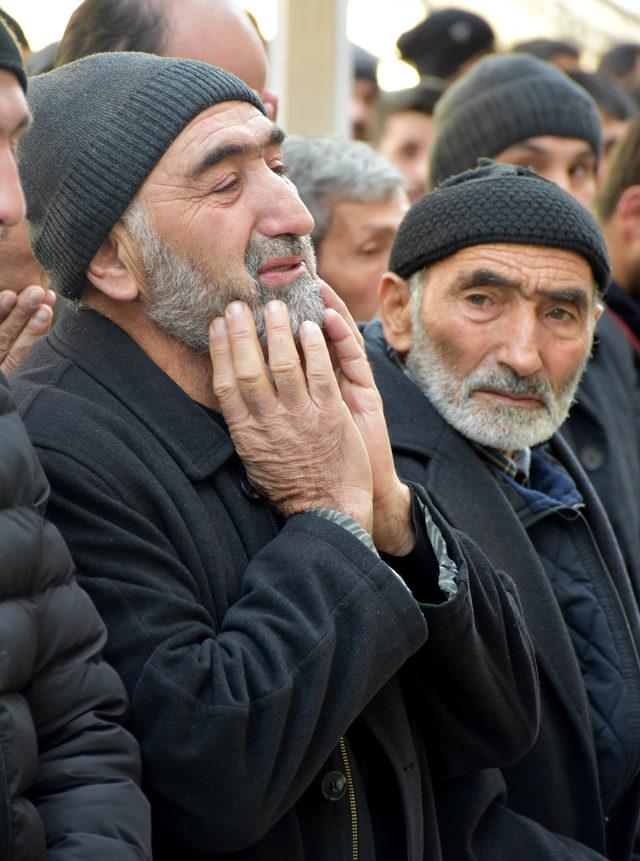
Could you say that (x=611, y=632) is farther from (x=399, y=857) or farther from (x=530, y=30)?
(x=530, y=30)

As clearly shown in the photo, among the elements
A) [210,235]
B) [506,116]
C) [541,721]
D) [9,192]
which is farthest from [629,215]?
[9,192]

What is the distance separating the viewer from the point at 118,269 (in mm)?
2695

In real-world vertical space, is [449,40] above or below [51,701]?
below

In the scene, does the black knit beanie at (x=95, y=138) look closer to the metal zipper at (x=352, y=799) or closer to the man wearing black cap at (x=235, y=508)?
the man wearing black cap at (x=235, y=508)

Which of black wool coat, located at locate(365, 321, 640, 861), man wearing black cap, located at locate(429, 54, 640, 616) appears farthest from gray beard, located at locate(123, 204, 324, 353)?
man wearing black cap, located at locate(429, 54, 640, 616)

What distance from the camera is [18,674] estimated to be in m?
1.87

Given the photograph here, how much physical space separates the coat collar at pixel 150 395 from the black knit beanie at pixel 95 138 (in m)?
0.17

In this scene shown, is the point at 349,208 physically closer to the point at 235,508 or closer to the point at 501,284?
the point at 501,284

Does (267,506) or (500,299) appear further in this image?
(500,299)

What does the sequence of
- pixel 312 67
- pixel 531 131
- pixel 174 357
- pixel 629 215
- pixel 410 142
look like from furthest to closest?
1. pixel 410 142
2. pixel 312 67
3. pixel 629 215
4. pixel 531 131
5. pixel 174 357

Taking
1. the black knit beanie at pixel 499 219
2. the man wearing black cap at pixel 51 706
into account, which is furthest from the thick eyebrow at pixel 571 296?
the man wearing black cap at pixel 51 706

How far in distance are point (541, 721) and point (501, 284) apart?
3.64 feet

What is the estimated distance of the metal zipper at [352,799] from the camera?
2.45 meters

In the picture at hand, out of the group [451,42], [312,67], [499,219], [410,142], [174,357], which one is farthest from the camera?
[451,42]
